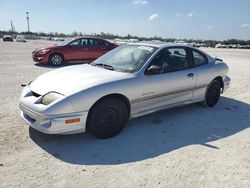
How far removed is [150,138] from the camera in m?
4.38

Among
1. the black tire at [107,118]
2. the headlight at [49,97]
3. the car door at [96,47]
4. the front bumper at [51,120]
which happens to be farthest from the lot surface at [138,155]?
the car door at [96,47]

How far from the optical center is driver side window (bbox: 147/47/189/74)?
Result: 15.5 ft

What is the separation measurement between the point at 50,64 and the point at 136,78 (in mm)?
8922

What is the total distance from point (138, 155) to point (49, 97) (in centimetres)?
157

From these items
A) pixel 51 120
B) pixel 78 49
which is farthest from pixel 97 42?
pixel 51 120

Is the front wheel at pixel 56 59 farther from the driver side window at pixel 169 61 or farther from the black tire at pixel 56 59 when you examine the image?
the driver side window at pixel 169 61

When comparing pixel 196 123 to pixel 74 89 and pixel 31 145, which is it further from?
pixel 31 145

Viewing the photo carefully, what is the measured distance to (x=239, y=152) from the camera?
401 centimetres

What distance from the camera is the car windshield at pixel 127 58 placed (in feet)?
15.3

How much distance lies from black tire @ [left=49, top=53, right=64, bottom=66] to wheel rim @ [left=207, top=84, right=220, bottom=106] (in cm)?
831

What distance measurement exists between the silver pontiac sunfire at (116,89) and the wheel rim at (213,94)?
0.48 feet

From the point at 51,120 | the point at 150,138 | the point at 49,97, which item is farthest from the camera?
the point at 150,138

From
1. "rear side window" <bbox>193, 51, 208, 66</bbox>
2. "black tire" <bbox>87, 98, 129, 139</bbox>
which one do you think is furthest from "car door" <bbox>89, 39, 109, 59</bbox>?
"black tire" <bbox>87, 98, 129, 139</bbox>

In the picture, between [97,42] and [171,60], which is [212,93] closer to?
[171,60]
